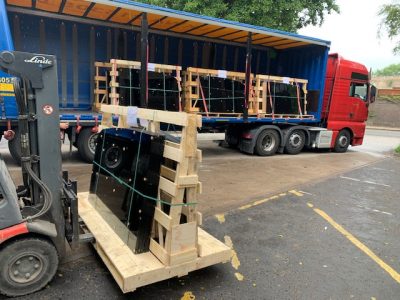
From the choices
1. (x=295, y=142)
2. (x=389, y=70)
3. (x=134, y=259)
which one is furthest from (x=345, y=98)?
(x=389, y=70)

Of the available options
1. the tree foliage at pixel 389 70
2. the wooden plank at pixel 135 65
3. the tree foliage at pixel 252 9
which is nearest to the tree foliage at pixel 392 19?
the tree foliage at pixel 252 9

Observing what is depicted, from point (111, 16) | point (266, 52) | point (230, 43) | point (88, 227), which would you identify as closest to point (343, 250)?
point (88, 227)

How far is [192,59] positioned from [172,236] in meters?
9.30

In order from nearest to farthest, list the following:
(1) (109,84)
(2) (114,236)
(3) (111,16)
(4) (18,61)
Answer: (4) (18,61), (2) (114,236), (1) (109,84), (3) (111,16)

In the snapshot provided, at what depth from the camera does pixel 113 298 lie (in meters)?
3.01

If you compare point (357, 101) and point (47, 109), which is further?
point (357, 101)

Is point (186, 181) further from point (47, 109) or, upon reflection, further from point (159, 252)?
point (47, 109)

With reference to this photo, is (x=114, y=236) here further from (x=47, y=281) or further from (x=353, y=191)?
(x=353, y=191)

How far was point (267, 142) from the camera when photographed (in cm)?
1136

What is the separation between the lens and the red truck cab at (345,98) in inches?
473

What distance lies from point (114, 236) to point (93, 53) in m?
7.35

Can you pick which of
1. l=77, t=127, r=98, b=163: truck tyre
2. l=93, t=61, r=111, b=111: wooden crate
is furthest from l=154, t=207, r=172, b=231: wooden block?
l=93, t=61, r=111, b=111: wooden crate

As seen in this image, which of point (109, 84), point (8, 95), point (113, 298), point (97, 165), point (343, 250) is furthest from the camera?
point (109, 84)

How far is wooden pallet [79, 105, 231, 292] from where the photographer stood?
115 inches
